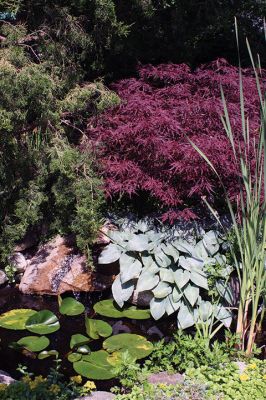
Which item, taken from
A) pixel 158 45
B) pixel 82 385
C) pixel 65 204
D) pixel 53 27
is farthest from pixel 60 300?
pixel 158 45

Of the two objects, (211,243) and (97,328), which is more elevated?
(211,243)

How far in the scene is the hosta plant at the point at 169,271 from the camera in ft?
11.1

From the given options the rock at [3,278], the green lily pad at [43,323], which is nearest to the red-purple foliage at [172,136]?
the green lily pad at [43,323]

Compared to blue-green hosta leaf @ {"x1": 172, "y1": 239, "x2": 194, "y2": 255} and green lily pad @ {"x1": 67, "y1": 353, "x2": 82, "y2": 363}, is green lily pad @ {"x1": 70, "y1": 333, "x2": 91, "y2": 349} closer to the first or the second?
green lily pad @ {"x1": 67, "y1": 353, "x2": 82, "y2": 363}

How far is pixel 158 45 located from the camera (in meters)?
4.98

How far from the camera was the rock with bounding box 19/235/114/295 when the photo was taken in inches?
156

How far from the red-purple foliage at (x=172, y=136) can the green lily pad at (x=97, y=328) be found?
0.94 meters

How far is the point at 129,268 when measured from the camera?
11.9 ft

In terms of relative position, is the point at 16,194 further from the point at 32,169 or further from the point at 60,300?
the point at 60,300

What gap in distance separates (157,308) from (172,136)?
1.23 m

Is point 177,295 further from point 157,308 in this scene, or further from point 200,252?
point 200,252

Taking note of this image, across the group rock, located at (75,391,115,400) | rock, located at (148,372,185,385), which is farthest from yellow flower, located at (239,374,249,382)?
rock, located at (75,391,115,400)

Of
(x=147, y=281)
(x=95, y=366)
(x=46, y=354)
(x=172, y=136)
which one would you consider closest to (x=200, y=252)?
(x=147, y=281)

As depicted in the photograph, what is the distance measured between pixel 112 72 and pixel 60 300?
2.35 meters
